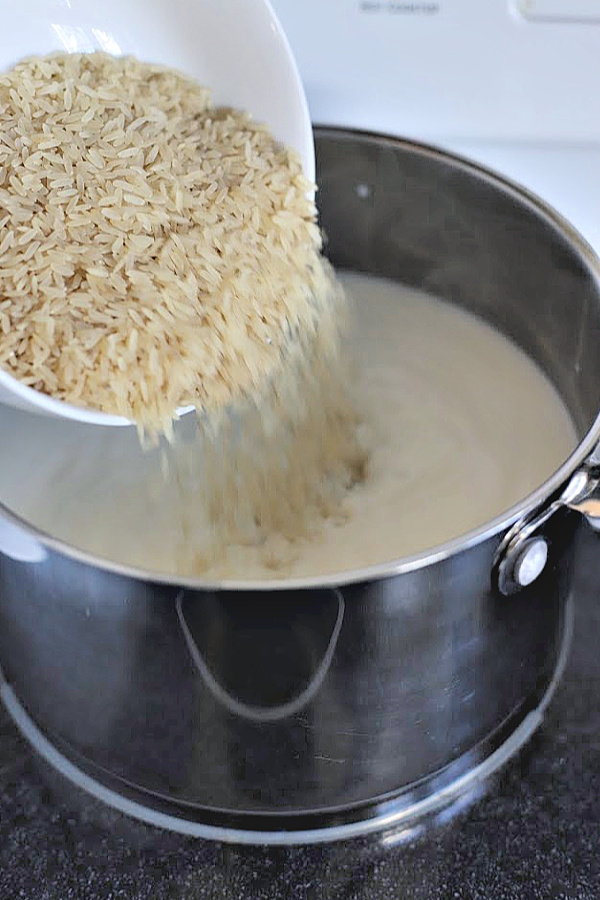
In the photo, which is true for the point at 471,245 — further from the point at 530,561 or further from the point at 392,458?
the point at 530,561

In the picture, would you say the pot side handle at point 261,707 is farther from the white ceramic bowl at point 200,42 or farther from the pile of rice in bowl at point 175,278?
the white ceramic bowl at point 200,42

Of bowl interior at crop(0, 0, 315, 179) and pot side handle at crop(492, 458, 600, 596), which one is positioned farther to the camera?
bowl interior at crop(0, 0, 315, 179)

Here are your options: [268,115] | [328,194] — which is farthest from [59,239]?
[328,194]

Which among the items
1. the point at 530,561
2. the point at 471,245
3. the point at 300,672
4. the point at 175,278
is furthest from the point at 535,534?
the point at 471,245

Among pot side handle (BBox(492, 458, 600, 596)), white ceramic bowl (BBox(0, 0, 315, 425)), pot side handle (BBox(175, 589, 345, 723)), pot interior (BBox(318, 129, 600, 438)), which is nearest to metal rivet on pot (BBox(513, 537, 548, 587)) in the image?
pot side handle (BBox(492, 458, 600, 596))

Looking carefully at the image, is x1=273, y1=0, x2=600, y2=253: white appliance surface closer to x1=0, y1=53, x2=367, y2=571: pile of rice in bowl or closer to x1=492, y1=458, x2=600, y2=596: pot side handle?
x1=0, y1=53, x2=367, y2=571: pile of rice in bowl
